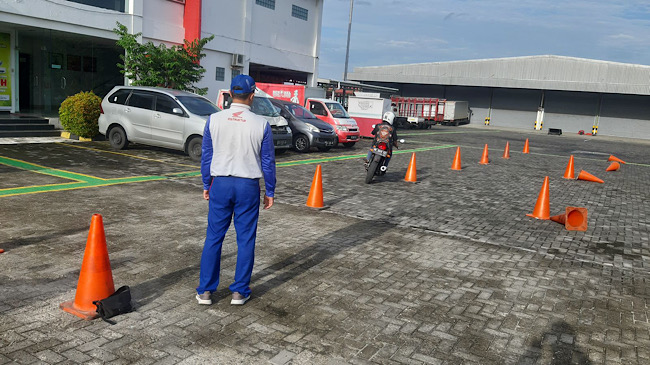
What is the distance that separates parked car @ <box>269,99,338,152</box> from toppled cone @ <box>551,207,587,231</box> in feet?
32.6

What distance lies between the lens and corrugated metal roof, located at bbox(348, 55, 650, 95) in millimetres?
49375

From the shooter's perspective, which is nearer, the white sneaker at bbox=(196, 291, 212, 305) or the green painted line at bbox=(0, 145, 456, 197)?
the white sneaker at bbox=(196, 291, 212, 305)

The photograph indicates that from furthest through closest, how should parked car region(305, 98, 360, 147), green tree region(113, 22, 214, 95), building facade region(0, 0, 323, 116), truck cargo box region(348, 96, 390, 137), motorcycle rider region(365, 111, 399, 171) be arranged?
truck cargo box region(348, 96, 390, 137) < parked car region(305, 98, 360, 147) < green tree region(113, 22, 214, 95) < building facade region(0, 0, 323, 116) < motorcycle rider region(365, 111, 399, 171)

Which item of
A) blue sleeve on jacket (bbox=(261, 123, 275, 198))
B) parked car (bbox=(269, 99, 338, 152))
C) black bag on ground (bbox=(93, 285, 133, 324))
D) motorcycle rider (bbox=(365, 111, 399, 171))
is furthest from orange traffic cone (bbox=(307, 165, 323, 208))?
parked car (bbox=(269, 99, 338, 152))

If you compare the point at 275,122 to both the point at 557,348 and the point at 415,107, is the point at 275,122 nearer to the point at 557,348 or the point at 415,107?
the point at 557,348

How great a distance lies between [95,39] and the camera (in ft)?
66.8

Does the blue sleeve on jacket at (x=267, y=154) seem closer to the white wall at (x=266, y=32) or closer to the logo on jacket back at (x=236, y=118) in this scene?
the logo on jacket back at (x=236, y=118)

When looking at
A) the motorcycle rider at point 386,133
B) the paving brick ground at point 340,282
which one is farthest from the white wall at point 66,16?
the motorcycle rider at point 386,133

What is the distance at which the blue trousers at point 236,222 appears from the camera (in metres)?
4.44

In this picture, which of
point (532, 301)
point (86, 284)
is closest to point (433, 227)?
point (532, 301)

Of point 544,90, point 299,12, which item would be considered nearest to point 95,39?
point 299,12

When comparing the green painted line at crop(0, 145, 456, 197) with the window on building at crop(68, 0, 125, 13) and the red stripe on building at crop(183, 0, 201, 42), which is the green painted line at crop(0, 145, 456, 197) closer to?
the window on building at crop(68, 0, 125, 13)

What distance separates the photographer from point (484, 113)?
191ft

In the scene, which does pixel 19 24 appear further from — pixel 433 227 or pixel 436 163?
pixel 433 227
